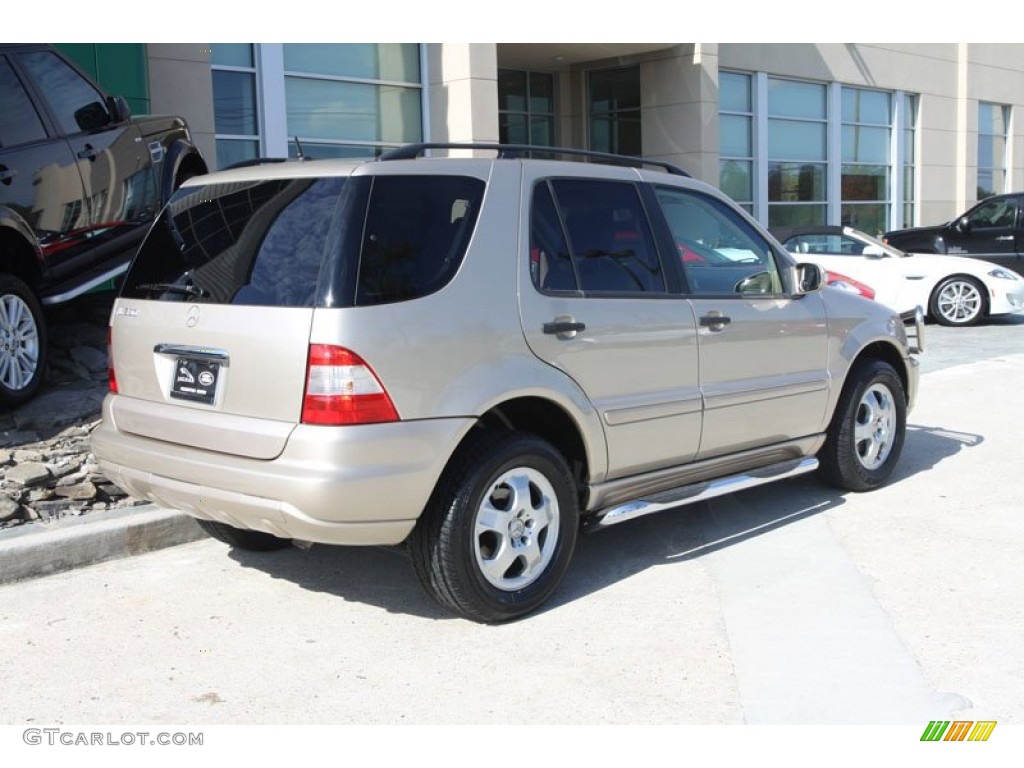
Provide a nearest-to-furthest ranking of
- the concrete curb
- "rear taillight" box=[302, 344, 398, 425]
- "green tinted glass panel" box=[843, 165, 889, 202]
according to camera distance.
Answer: "rear taillight" box=[302, 344, 398, 425] < the concrete curb < "green tinted glass panel" box=[843, 165, 889, 202]

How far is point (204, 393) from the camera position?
4.55m

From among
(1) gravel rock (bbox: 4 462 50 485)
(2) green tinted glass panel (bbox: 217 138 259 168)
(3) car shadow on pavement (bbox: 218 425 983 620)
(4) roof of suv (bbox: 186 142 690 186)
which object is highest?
(2) green tinted glass panel (bbox: 217 138 259 168)

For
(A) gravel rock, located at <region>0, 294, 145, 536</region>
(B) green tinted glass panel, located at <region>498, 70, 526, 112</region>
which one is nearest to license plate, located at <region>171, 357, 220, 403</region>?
(A) gravel rock, located at <region>0, 294, 145, 536</region>

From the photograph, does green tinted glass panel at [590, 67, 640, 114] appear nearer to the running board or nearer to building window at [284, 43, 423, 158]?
building window at [284, 43, 423, 158]

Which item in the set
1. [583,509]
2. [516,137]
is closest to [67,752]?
[583,509]

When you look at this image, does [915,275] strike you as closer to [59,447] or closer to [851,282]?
[851,282]

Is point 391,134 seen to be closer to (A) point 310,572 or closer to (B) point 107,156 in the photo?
(B) point 107,156

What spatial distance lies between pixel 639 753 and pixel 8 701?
2.26 m

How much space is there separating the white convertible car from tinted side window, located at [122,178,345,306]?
1153 cm

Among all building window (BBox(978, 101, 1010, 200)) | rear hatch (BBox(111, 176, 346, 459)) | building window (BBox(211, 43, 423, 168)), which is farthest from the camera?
building window (BBox(978, 101, 1010, 200))

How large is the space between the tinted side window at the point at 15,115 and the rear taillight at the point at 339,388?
12.3 ft

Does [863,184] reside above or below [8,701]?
above

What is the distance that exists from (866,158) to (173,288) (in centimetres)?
2401

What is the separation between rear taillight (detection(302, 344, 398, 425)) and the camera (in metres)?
4.17
